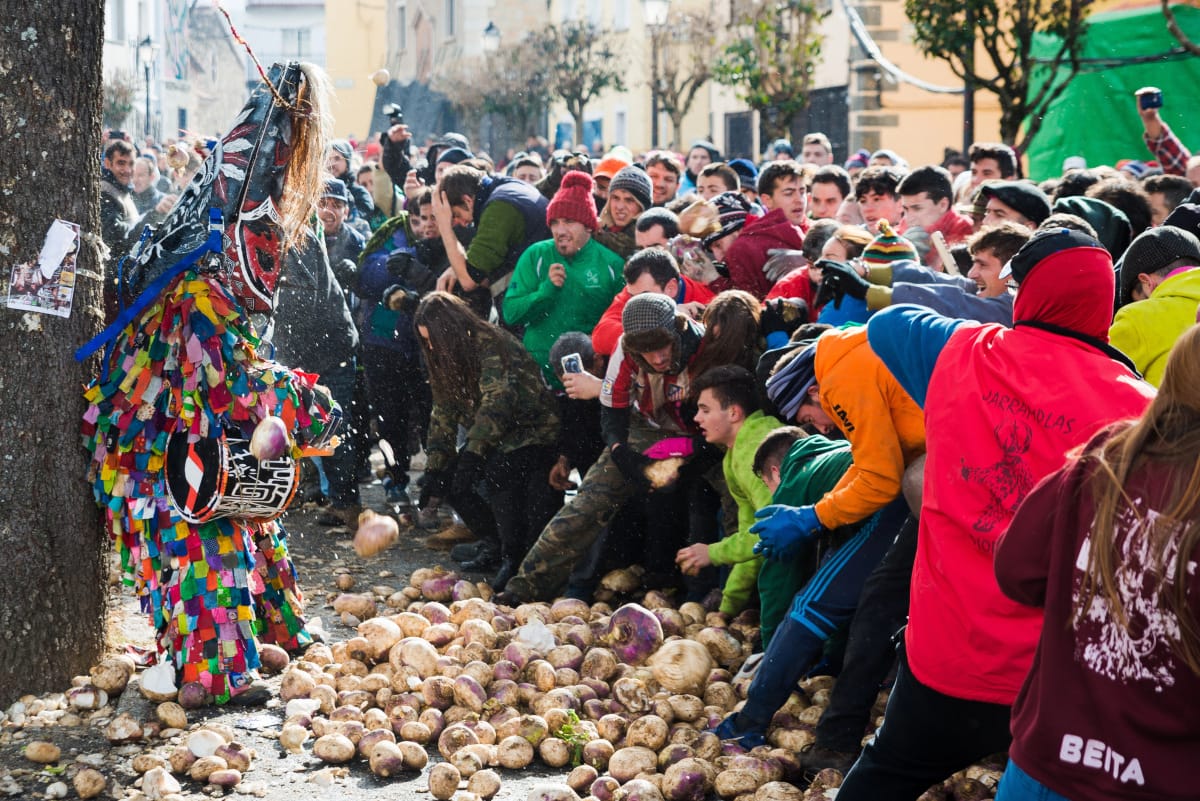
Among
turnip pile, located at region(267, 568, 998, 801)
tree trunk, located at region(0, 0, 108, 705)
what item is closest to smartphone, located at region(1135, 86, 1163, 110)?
turnip pile, located at region(267, 568, 998, 801)

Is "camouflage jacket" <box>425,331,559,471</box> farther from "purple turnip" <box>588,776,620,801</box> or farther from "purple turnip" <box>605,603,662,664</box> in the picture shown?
"purple turnip" <box>588,776,620,801</box>

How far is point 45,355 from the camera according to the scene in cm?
488

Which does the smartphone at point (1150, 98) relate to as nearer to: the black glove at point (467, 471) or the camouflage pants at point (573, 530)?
the camouflage pants at point (573, 530)

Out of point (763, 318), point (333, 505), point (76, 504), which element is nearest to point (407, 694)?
point (76, 504)

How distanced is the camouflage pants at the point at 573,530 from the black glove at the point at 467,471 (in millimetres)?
633

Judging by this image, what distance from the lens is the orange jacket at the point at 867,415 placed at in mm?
4059

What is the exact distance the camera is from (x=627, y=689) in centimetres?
497

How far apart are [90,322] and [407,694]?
1.72 metres

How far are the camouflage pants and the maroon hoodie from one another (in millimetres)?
3784

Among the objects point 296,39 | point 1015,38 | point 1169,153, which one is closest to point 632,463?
point 1169,153

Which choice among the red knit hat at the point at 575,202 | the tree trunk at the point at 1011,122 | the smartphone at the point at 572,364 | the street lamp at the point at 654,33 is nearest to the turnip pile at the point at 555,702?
the smartphone at the point at 572,364

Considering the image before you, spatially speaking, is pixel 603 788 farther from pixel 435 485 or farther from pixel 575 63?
pixel 575 63

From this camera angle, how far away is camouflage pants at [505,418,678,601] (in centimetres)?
638

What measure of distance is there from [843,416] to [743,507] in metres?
1.49
